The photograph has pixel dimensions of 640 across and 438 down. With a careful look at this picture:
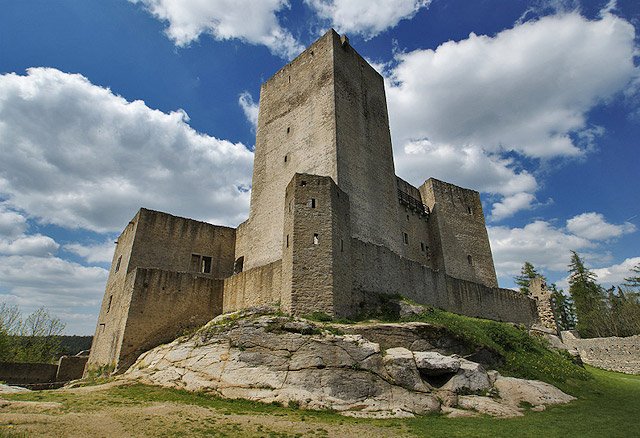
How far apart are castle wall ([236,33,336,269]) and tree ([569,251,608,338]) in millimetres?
33458

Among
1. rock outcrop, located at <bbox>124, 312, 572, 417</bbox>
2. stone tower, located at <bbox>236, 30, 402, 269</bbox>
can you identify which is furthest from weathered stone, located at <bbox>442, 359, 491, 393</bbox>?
stone tower, located at <bbox>236, 30, 402, 269</bbox>

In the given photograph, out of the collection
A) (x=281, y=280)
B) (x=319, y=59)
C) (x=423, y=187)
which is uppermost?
(x=319, y=59)

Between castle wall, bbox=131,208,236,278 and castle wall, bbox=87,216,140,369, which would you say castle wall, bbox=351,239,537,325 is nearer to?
castle wall, bbox=131,208,236,278

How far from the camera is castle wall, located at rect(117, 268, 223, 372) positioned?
56.5ft

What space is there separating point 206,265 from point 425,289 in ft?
45.4

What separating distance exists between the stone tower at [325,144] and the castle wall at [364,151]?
→ 0.06 meters

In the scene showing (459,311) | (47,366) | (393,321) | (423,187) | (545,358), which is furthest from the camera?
(423,187)

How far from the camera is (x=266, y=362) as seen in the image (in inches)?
477

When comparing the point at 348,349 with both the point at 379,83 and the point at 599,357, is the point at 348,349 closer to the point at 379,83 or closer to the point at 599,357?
the point at 379,83

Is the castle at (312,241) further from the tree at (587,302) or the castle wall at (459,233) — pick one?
the tree at (587,302)

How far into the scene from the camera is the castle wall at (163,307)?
56.5ft

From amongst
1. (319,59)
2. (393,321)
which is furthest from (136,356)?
(319,59)

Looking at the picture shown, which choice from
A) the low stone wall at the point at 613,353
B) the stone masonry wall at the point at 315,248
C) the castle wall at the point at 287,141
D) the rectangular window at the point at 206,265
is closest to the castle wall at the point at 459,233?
the low stone wall at the point at 613,353

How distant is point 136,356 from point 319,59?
20.2m
